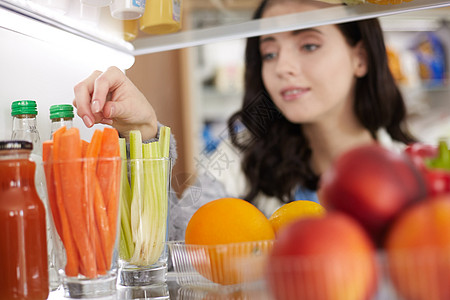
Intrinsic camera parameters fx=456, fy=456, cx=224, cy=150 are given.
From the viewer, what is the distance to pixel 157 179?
639mm

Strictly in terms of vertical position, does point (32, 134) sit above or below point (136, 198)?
above

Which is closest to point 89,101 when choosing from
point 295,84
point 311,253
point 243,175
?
point 311,253

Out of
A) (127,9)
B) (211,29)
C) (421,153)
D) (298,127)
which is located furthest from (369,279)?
(298,127)

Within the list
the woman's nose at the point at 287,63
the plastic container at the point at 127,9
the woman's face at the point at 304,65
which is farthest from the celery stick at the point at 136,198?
the woman's nose at the point at 287,63

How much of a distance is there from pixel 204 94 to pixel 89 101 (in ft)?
7.72

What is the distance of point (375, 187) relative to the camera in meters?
0.34

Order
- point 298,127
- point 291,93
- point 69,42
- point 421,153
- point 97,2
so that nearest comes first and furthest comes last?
point 421,153
point 97,2
point 69,42
point 291,93
point 298,127

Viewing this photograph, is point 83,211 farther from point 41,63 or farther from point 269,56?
point 269,56

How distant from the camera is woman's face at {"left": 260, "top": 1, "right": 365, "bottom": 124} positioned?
1.33 meters

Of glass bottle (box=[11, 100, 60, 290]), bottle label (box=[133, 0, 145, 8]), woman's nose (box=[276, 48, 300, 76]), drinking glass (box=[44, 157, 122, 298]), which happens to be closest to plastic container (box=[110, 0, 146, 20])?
bottle label (box=[133, 0, 145, 8])

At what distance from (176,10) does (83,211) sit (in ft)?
1.54

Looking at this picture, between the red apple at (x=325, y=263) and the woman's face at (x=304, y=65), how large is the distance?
0.94 meters

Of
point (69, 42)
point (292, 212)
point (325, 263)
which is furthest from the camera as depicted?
point (69, 42)

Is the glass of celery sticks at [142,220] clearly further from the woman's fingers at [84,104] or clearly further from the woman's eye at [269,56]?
the woman's eye at [269,56]
